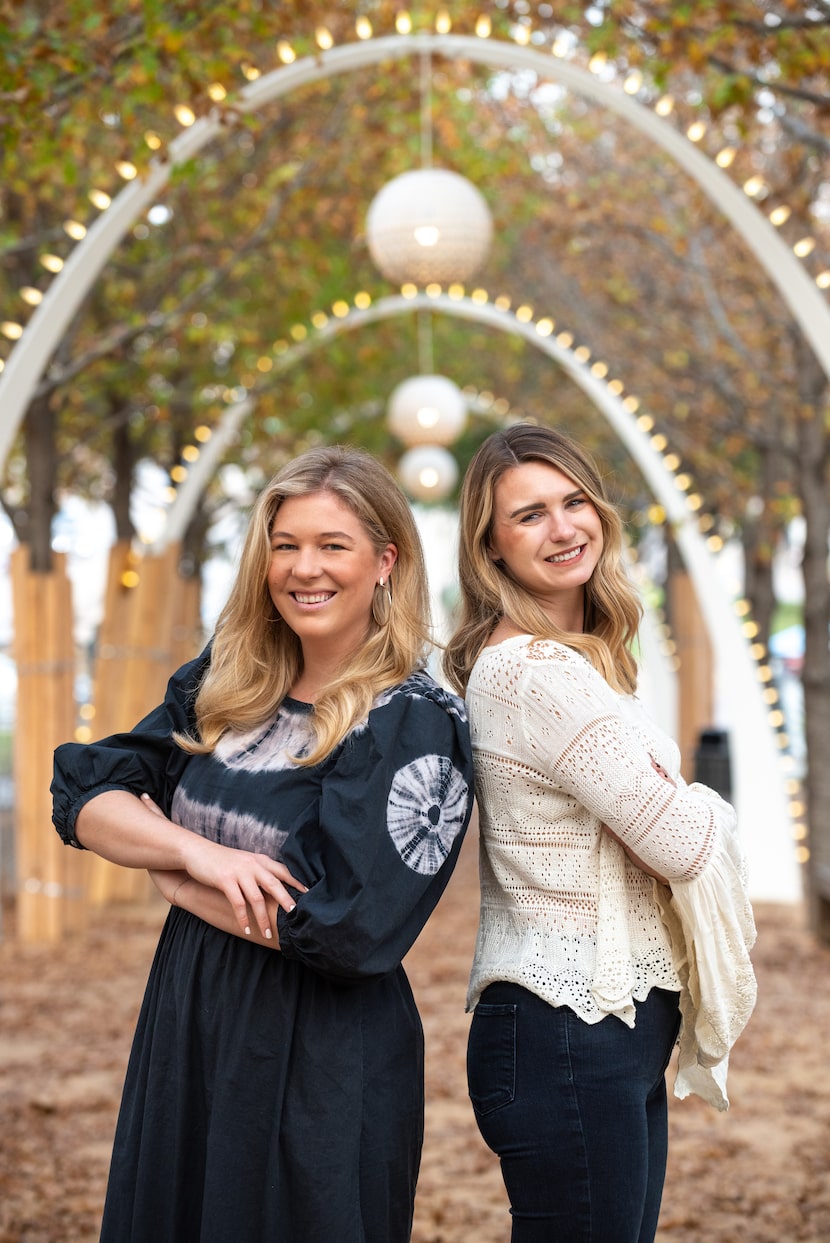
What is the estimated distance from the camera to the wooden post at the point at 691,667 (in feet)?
31.9

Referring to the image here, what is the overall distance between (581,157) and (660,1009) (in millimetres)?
9290

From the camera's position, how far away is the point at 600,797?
1931 mm

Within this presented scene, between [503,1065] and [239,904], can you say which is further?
[503,1065]

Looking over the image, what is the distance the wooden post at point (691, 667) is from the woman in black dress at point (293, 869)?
7.81 meters

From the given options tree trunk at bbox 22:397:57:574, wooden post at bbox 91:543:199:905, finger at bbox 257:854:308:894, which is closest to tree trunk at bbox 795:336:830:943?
wooden post at bbox 91:543:199:905

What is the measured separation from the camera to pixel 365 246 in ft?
32.2

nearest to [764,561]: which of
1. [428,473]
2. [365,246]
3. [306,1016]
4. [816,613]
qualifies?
Result: [816,613]

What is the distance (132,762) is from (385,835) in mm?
456

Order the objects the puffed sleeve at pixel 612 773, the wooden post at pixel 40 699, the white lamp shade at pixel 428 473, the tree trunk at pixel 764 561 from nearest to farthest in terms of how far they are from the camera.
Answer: the puffed sleeve at pixel 612 773
the wooden post at pixel 40 699
the white lamp shade at pixel 428 473
the tree trunk at pixel 764 561

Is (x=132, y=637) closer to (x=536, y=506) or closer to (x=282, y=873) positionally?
(x=536, y=506)

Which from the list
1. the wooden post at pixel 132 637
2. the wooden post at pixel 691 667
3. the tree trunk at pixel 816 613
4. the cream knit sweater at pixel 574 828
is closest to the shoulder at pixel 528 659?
the cream knit sweater at pixel 574 828

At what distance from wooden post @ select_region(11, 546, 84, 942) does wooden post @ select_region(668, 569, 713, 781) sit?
177 inches

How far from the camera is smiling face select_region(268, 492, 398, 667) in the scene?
2057 millimetres

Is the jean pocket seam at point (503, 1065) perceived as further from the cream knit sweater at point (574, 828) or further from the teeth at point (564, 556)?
the teeth at point (564, 556)
